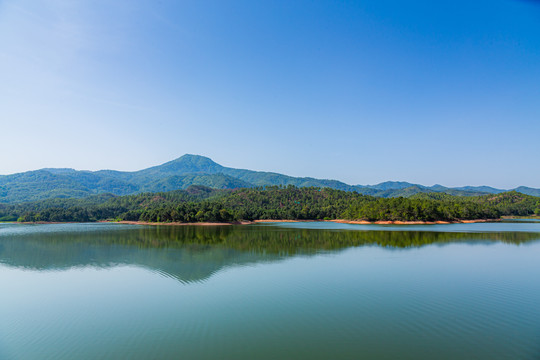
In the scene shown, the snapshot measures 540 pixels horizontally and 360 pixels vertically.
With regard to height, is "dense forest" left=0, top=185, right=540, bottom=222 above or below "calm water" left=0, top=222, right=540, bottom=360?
above

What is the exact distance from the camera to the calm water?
9.39 meters

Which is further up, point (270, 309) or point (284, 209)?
point (284, 209)

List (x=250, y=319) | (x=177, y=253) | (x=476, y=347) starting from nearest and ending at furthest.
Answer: (x=476, y=347) < (x=250, y=319) < (x=177, y=253)

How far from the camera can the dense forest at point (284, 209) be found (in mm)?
85250

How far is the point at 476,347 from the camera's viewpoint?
30.8 ft

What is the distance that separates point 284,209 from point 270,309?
104m

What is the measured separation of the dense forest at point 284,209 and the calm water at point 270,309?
6117 centimetres

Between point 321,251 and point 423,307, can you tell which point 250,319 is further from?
point 321,251

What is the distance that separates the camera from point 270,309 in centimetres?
1308

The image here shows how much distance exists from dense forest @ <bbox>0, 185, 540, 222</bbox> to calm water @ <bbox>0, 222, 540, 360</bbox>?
61166 millimetres

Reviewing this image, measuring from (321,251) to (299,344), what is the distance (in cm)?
2180

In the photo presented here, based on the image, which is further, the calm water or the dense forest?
the dense forest

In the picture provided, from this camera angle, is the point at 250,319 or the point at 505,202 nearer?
the point at 250,319

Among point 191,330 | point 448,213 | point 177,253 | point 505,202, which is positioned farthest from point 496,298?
point 505,202
